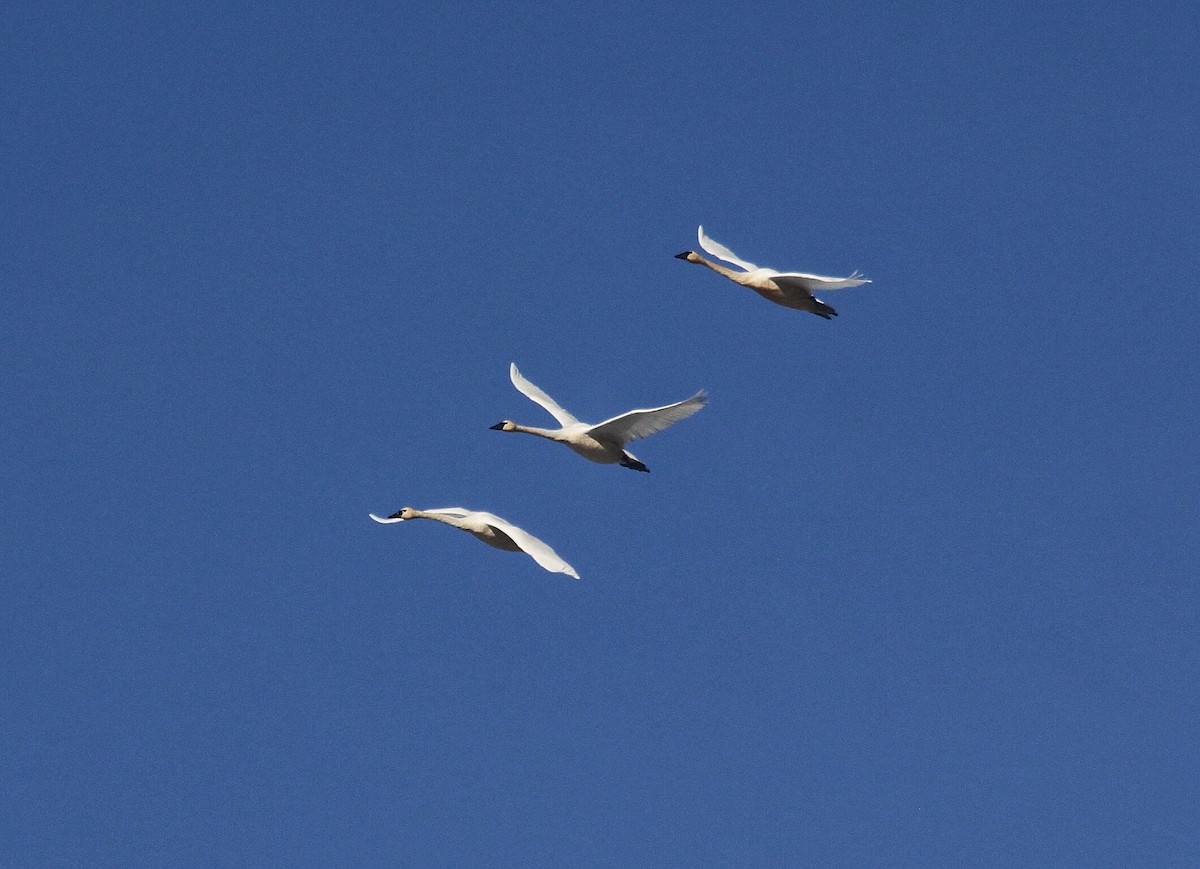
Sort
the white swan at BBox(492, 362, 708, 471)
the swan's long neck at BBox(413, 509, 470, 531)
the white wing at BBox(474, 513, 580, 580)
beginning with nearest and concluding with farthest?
the white wing at BBox(474, 513, 580, 580), the white swan at BBox(492, 362, 708, 471), the swan's long neck at BBox(413, 509, 470, 531)

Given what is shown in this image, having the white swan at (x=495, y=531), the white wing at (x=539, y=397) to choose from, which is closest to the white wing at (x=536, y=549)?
the white swan at (x=495, y=531)

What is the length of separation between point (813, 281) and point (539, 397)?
8117mm

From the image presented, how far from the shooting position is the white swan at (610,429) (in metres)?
41.4

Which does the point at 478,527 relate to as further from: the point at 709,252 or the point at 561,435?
the point at 709,252

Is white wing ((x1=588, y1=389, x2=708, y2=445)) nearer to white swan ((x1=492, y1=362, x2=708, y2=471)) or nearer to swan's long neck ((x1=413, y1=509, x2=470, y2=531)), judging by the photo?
white swan ((x1=492, y1=362, x2=708, y2=471))

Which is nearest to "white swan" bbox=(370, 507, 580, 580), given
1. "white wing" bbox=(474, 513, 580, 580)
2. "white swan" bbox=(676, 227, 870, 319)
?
"white wing" bbox=(474, 513, 580, 580)

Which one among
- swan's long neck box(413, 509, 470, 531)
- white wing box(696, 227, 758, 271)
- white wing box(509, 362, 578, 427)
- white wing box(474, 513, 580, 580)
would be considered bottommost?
white wing box(474, 513, 580, 580)

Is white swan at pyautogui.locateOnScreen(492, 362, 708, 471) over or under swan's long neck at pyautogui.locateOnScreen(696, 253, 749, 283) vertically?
under

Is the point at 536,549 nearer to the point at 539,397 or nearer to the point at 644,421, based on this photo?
the point at 644,421

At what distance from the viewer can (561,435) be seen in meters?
45.3

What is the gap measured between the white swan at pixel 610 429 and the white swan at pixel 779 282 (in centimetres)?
437

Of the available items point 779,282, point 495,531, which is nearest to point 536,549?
point 495,531

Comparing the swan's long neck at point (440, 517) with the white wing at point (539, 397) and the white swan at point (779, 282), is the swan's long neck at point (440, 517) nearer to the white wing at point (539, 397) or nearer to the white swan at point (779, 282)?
the white wing at point (539, 397)

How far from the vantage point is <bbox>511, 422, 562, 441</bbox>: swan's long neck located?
45.7m
